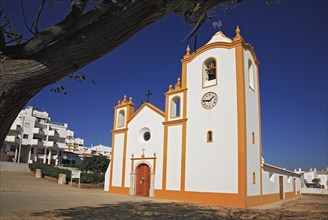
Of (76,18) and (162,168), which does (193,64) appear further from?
(76,18)

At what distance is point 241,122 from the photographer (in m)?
15.9

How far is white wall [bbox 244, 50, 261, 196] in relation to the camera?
16.2 m

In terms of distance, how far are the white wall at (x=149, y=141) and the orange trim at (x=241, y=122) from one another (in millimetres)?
5920

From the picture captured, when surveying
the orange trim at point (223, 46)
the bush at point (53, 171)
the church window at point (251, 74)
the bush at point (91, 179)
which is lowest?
the bush at point (91, 179)

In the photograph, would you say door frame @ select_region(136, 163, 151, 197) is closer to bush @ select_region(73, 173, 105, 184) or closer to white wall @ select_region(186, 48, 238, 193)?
white wall @ select_region(186, 48, 238, 193)

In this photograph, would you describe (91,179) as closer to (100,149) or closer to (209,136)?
(209,136)

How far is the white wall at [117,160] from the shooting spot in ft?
73.3

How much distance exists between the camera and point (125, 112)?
77.5 feet

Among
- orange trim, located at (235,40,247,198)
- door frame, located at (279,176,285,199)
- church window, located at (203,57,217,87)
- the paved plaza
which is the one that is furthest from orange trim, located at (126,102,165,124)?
door frame, located at (279,176,285,199)

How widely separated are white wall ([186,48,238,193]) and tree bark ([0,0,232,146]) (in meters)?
14.3

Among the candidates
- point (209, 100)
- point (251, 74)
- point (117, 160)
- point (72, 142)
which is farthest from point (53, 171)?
point (72, 142)

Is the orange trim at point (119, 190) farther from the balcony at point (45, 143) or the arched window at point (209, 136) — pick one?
the balcony at point (45, 143)

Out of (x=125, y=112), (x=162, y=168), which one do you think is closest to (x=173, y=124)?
(x=162, y=168)

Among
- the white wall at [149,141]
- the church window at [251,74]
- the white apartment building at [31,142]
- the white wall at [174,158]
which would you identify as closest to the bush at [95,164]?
the white wall at [149,141]
